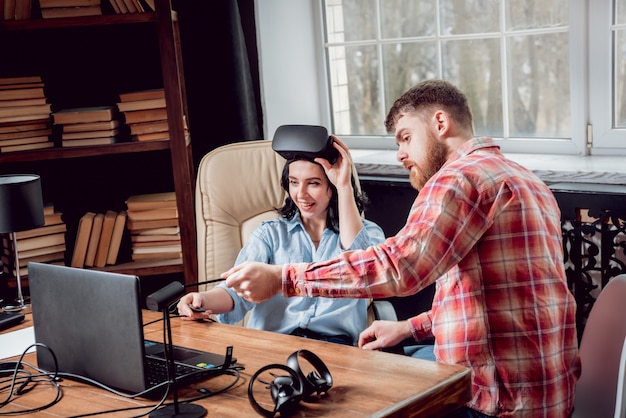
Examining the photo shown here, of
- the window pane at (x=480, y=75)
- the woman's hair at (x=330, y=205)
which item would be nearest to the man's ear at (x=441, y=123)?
the woman's hair at (x=330, y=205)

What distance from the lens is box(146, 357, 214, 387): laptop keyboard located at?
65.4 inches

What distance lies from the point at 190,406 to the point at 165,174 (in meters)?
2.00

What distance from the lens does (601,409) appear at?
6.14 feet

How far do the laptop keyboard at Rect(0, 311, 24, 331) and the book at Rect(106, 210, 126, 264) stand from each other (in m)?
0.84

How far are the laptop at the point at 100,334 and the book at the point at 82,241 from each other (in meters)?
1.27

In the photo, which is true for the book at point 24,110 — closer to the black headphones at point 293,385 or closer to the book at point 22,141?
the book at point 22,141

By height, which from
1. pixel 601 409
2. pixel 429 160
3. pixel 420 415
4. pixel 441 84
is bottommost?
pixel 601 409

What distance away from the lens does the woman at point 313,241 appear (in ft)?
7.72

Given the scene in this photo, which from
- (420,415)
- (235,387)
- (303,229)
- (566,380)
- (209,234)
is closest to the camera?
(420,415)

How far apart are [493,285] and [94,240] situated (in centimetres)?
179

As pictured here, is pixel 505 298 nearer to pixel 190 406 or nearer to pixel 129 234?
pixel 190 406

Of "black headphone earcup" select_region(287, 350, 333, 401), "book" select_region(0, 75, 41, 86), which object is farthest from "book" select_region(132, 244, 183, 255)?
"black headphone earcup" select_region(287, 350, 333, 401)

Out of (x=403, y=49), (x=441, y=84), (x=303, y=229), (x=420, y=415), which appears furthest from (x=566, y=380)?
(x=403, y=49)

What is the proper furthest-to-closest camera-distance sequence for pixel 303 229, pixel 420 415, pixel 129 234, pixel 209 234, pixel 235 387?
1. pixel 129 234
2. pixel 209 234
3. pixel 303 229
4. pixel 235 387
5. pixel 420 415
